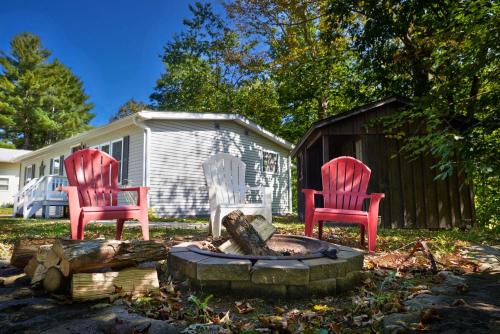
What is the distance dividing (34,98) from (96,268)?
31.0 metres

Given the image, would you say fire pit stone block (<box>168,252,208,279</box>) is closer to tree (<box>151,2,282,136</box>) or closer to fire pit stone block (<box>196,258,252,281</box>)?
fire pit stone block (<box>196,258,252,281</box>)

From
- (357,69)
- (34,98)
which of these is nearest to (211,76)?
(357,69)

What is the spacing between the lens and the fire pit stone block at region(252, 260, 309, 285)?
2084mm

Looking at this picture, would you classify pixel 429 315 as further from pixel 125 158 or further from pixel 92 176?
pixel 125 158

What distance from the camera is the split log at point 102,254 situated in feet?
6.51

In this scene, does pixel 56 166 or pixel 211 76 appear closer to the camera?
pixel 56 166

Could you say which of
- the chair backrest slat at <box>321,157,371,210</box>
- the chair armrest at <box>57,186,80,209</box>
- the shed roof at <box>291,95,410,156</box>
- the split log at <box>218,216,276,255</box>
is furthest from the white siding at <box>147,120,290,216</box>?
the split log at <box>218,216,276,255</box>

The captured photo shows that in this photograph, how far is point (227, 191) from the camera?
4875 mm

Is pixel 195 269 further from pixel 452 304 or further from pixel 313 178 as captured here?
pixel 313 178

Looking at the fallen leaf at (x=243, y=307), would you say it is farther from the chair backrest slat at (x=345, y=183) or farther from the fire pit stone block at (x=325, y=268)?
the chair backrest slat at (x=345, y=183)

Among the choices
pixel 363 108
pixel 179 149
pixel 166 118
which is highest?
pixel 166 118

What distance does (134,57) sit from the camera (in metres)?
39.1

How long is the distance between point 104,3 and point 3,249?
22602 mm

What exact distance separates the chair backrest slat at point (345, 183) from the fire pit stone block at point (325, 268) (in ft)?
6.95
